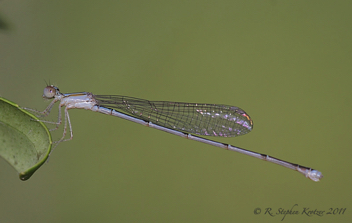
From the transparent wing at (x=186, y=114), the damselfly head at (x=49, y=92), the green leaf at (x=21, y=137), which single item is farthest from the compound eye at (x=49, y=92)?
the green leaf at (x=21, y=137)

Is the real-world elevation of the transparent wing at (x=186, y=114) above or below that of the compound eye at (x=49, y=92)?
above

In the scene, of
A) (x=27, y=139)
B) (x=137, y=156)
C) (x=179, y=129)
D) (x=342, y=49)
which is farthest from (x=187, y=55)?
(x=27, y=139)

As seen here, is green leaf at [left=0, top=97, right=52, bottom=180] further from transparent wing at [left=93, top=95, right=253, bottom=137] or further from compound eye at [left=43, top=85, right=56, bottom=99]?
transparent wing at [left=93, top=95, right=253, bottom=137]

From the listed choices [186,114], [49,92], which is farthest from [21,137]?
[186,114]

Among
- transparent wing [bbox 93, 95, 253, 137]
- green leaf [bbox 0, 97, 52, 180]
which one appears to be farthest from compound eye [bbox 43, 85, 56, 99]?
green leaf [bbox 0, 97, 52, 180]

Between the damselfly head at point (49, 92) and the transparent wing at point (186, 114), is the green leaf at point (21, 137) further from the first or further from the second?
the transparent wing at point (186, 114)
